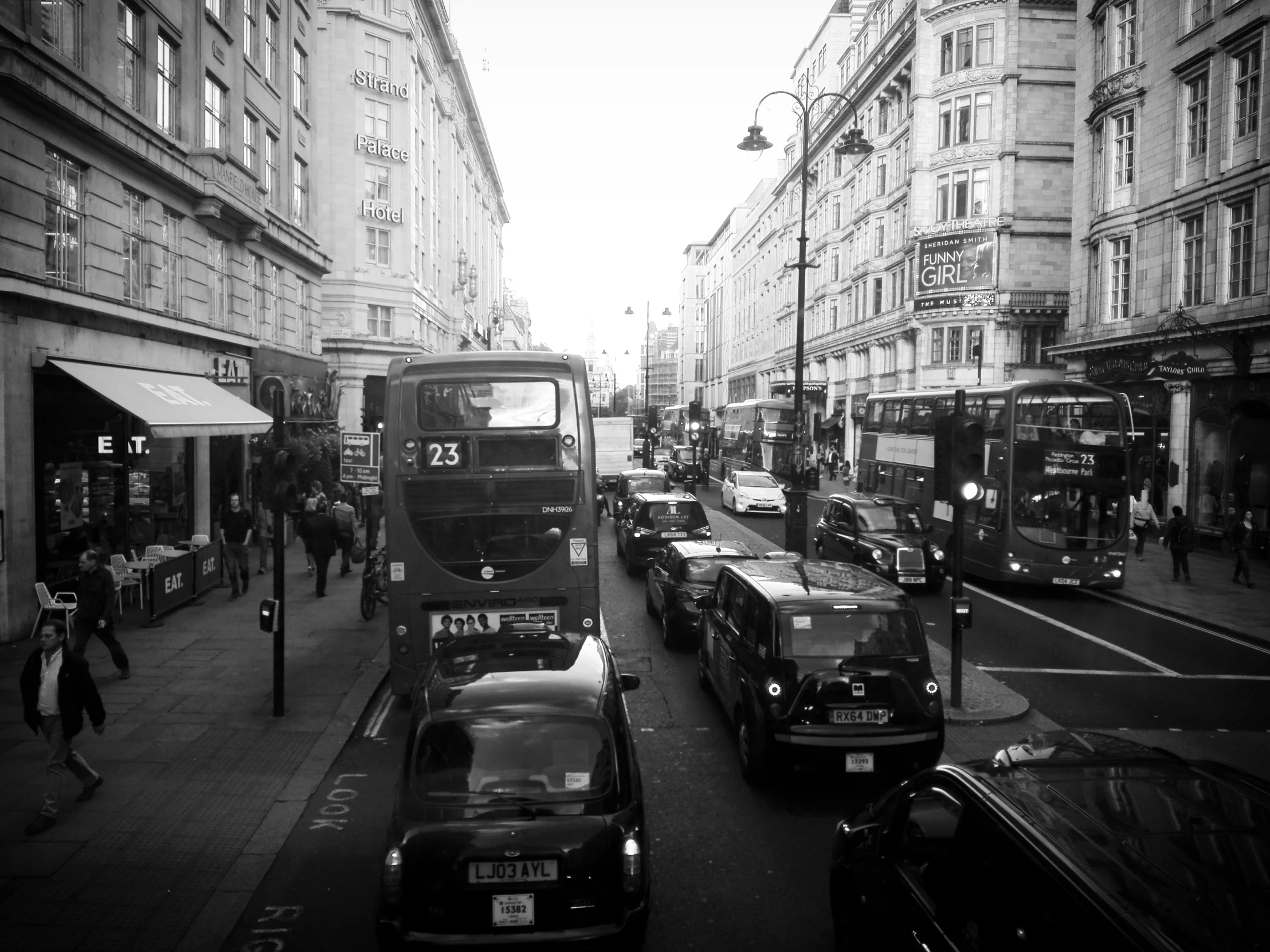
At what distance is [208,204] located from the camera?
21109mm

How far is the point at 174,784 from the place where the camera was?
8578 millimetres

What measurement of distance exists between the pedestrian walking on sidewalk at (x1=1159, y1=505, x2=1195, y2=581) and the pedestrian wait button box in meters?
19.3

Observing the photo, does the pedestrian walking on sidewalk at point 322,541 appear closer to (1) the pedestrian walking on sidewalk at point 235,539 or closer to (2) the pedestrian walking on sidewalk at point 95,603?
(1) the pedestrian walking on sidewalk at point 235,539

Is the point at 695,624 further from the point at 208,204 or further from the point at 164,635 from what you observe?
the point at 208,204

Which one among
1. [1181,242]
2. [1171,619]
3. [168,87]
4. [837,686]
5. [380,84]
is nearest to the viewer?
[837,686]

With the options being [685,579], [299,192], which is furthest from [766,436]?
[685,579]

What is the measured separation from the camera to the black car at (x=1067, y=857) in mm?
3311

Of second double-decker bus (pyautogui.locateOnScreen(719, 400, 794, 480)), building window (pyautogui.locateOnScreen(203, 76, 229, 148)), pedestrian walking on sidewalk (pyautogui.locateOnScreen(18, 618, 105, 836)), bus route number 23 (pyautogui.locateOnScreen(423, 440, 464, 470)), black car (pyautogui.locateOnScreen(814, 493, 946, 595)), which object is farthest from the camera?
second double-decker bus (pyautogui.locateOnScreen(719, 400, 794, 480))

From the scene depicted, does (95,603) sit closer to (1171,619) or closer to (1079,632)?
(1079,632)

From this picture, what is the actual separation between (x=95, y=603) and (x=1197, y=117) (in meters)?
29.9

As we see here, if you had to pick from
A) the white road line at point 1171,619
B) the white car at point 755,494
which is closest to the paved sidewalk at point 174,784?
the white road line at point 1171,619

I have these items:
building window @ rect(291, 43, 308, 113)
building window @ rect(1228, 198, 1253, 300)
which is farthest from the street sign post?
building window @ rect(1228, 198, 1253, 300)

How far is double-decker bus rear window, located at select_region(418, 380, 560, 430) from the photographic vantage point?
34.4 feet

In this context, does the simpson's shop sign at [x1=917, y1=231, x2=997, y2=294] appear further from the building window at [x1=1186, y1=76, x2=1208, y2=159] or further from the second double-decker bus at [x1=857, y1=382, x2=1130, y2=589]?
the second double-decker bus at [x1=857, y1=382, x2=1130, y2=589]
